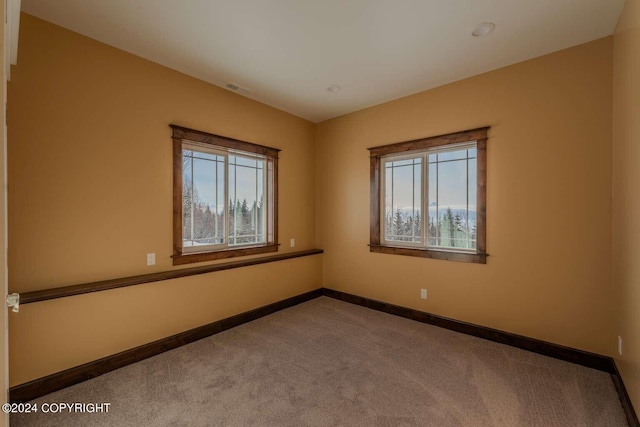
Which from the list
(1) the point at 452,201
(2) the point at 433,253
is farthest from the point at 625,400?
(1) the point at 452,201

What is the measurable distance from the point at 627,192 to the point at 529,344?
5.43ft

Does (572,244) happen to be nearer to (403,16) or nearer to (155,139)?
(403,16)

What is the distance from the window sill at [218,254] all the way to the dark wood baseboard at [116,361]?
728 millimetres

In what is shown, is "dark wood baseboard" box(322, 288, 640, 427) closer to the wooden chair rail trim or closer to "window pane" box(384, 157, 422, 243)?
"window pane" box(384, 157, 422, 243)

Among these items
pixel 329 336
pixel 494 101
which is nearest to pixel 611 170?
pixel 494 101

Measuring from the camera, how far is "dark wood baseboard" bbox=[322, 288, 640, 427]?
7.10 feet

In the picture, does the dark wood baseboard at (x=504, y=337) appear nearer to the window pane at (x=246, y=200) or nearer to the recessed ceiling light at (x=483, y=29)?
the window pane at (x=246, y=200)

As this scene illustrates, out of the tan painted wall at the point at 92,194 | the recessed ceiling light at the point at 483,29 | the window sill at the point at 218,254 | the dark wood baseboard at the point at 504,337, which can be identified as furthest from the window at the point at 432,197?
the tan painted wall at the point at 92,194

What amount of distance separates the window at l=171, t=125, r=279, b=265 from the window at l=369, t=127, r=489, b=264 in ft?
5.05

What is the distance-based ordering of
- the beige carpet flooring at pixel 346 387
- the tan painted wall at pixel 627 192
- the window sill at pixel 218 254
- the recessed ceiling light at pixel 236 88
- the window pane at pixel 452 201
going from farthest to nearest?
the recessed ceiling light at pixel 236 88
the window pane at pixel 452 201
the window sill at pixel 218 254
the beige carpet flooring at pixel 346 387
the tan painted wall at pixel 627 192

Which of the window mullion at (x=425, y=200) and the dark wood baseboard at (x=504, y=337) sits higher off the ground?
the window mullion at (x=425, y=200)

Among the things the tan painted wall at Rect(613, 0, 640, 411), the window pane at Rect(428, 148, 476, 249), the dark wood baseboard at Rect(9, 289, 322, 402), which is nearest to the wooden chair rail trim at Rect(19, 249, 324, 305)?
the dark wood baseboard at Rect(9, 289, 322, 402)

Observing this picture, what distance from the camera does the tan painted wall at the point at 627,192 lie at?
5.98 feet

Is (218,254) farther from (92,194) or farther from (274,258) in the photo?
(92,194)
